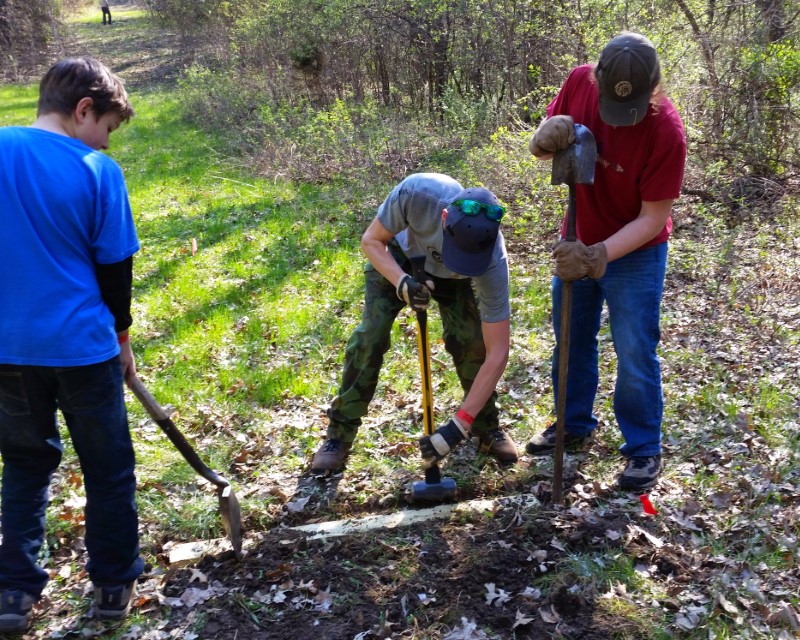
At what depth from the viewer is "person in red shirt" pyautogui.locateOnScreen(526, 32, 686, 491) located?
10.4 ft

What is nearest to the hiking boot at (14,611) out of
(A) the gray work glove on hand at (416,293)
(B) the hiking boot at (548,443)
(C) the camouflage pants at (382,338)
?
(C) the camouflage pants at (382,338)

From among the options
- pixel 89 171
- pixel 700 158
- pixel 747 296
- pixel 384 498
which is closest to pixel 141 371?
pixel 384 498

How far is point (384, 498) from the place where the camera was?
3904 mm

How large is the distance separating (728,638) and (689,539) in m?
0.66

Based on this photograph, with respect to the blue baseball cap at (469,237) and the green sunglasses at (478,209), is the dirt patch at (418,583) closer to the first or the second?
the blue baseball cap at (469,237)

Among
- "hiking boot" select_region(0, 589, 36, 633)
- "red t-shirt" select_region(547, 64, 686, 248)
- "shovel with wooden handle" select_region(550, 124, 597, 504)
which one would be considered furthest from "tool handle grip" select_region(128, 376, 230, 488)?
"red t-shirt" select_region(547, 64, 686, 248)

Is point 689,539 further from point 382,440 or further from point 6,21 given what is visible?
point 6,21

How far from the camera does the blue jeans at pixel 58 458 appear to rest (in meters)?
2.72

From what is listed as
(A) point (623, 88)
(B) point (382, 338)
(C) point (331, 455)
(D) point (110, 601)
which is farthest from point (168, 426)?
(A) point (623, 88)

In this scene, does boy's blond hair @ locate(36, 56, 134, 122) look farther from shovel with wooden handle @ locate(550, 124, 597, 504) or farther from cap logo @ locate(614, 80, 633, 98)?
cap logo @ locate(614, 80, 633, 98)

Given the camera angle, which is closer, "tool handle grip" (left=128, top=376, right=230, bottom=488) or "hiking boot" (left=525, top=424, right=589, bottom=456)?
"tool handle grip" (left=128, top=376, right=230, bottom=488)

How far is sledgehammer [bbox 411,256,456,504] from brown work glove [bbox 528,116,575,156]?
847 millimetres

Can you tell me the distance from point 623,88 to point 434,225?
110 cm

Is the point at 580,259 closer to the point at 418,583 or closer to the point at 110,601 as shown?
the point at 418,583
